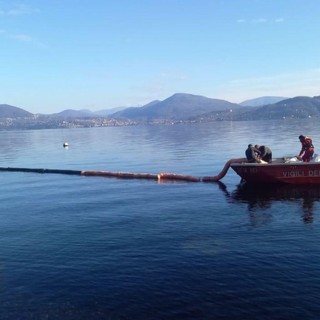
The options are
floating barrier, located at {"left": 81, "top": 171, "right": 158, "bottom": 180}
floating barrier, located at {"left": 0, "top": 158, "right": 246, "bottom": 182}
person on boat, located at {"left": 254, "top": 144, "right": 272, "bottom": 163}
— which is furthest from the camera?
floating barrier, located at {"left": 81, "top": 171, "right": 158, "bottom": 180}

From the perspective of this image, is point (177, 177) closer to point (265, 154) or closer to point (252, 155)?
point (252, 155)

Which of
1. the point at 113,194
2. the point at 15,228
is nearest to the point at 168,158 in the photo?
the point at 113,194

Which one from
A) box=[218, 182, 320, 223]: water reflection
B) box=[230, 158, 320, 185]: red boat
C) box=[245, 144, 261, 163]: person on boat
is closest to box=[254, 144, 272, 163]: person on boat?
box=[245, 144, 261, 163]: person on boat

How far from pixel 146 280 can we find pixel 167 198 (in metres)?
15.1

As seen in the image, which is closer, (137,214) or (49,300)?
(49,300)

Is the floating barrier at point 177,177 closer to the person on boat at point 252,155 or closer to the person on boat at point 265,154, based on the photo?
the person on boat at point 252,155

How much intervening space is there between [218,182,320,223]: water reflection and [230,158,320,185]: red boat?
22.2 inches

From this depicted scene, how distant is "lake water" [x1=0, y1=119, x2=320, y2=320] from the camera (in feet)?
45.2

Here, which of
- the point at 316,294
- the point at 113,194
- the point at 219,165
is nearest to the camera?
the point at 316,294

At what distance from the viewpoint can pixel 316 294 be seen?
13.9 m

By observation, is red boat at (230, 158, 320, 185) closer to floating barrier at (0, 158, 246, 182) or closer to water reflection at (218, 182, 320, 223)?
water reflection at (218, 182, 320, 223)

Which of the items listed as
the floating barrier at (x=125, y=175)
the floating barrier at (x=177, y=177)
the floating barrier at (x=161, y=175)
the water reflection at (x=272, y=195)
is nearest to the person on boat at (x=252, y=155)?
the water reflection at (x=272, y=195)

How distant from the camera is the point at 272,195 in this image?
30.0 meters

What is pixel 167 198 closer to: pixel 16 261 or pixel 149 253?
pixel 149 253
